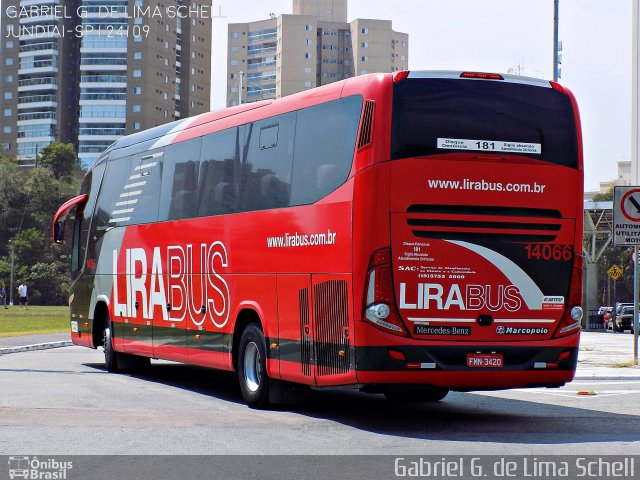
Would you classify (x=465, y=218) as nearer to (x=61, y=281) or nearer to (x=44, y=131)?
(x=61, y=281)

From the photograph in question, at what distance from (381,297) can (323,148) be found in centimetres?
205

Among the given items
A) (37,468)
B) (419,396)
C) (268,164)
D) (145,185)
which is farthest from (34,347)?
(37,468)

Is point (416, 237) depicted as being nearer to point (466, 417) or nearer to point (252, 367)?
point (466, 417)

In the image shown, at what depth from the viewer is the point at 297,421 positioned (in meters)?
12.5

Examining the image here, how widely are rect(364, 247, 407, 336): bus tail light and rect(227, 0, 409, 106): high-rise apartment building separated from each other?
148292mm

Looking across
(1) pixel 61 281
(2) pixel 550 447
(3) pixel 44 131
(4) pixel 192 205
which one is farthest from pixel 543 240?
(3) pixel 44 131

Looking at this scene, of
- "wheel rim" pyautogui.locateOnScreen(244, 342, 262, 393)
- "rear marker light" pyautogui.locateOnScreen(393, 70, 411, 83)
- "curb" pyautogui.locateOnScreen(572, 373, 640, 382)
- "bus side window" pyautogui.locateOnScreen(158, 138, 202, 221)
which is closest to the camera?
"rear marker light" pyautogui.locateOnScreen(393, 70, 411, 83)

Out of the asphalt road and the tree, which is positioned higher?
the tree

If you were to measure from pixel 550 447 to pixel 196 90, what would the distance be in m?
146

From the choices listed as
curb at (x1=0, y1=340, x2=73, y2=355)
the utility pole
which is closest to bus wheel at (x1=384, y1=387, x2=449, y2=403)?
curb at (x1=0, y1=340, x2=73, y2=355)

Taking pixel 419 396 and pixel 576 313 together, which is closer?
pixel 576 313

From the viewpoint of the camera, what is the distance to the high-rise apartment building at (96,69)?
13625cm

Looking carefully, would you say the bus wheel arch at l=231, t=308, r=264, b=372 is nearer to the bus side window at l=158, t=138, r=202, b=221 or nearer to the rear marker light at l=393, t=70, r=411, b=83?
the bus side window at l=158, t=138, r=202, b=221

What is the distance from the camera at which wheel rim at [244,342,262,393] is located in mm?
14070
